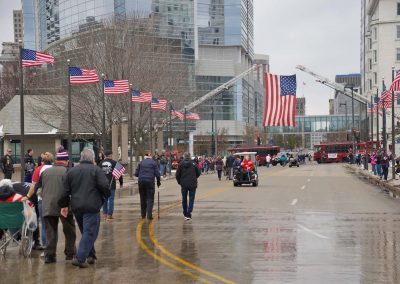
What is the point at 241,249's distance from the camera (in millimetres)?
11188

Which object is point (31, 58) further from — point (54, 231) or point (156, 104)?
point (156, 104)

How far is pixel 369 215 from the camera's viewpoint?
17.0 meters

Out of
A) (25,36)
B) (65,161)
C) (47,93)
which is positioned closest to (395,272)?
(65,161)

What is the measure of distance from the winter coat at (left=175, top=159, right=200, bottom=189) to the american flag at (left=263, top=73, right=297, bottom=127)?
33257mm

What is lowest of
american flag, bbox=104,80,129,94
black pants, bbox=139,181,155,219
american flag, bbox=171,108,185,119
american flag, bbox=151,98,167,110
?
black pants, bbox=139,181,155,219

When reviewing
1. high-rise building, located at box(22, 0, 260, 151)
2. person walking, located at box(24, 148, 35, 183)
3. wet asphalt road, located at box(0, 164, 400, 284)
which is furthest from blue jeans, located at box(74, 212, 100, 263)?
high-rise building, located at box(22, 0, 260, 151)

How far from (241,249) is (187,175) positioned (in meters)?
5.31

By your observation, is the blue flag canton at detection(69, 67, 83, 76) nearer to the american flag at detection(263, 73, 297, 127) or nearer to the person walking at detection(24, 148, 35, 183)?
the person walking at detection(24, 148, 35, 183)

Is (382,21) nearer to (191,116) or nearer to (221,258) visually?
(191,116)

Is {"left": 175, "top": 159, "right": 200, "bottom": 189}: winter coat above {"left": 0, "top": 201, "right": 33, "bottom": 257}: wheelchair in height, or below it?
above

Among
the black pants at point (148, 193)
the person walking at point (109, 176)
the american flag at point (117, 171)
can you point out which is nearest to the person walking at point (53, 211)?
the person walking at point (109, 176)

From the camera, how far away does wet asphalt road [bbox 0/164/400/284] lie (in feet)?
29.0

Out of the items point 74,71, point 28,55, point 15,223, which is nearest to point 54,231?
point 15,223

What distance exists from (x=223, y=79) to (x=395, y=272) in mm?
104719
